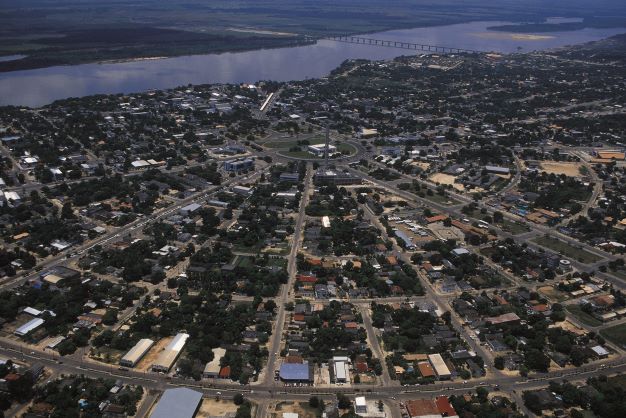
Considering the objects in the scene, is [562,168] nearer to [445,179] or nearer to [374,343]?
[445,179]

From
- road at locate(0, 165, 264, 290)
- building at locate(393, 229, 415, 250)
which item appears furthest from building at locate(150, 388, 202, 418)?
building at locate(393, 229, 415, 250)

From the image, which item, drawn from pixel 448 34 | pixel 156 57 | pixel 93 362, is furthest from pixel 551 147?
pixel 448 34

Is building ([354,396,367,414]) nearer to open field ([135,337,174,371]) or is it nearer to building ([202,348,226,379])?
building ([202,348,226,379])

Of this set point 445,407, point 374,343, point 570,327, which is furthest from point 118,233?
point 570,327

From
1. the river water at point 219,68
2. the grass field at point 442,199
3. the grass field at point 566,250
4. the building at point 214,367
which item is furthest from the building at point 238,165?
the river water at point 219,68

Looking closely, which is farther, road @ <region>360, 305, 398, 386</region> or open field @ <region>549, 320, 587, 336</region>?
open field @ <region>549, 320, 587, 336</region>

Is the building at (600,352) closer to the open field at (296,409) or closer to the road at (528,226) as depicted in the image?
the road at (528,226)
